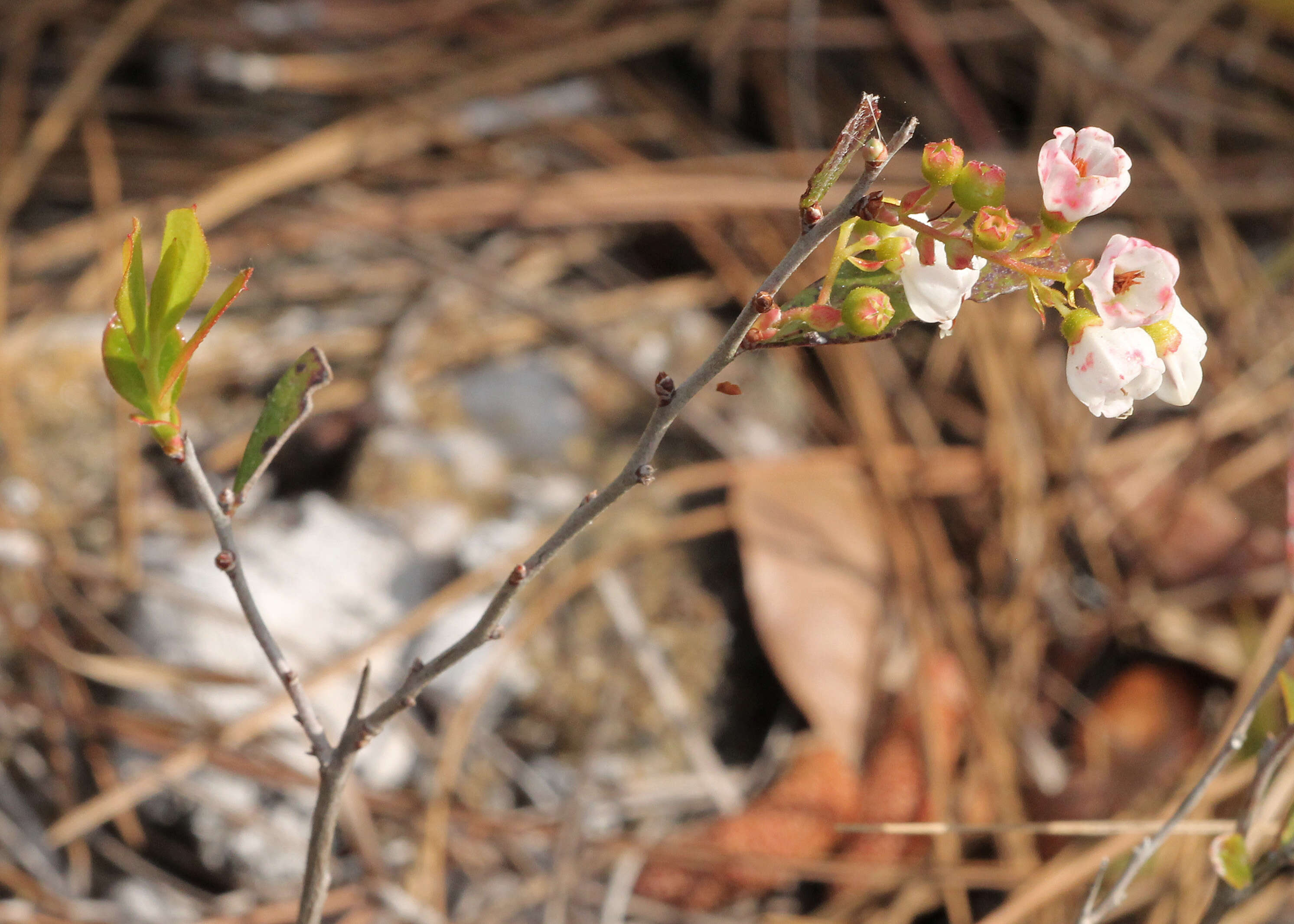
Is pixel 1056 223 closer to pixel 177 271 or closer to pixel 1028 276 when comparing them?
pixel 1028 276

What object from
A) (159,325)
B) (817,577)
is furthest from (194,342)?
(817,577)

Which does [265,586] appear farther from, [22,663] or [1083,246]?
[1083,246]

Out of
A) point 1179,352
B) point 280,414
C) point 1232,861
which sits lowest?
point 1232,861

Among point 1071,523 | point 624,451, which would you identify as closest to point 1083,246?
point 1071,523

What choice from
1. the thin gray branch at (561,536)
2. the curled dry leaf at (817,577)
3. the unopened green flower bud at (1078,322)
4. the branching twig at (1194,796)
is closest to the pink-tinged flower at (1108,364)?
the unopened green flower bud at (1078,322)

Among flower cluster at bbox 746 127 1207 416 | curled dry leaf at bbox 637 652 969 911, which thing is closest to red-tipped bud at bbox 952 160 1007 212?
flower cluster at bbox 746 127 1207 416

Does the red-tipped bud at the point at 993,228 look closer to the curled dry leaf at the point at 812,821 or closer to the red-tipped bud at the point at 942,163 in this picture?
the red-tipped bud at the point at 942,163
